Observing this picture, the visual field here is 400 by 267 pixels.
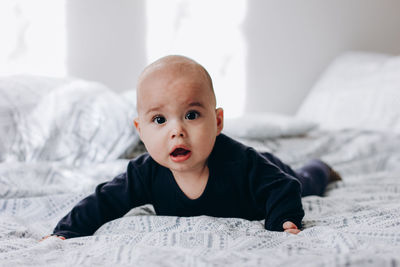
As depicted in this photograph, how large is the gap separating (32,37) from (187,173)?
1.42 metres

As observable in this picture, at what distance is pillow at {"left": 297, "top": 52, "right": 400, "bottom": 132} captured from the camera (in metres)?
2.08

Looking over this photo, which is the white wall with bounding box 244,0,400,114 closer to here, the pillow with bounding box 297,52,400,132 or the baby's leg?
the pillow with bounding box 297,52,400,132

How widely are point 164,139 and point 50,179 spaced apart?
0.62m

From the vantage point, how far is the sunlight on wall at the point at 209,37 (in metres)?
2.31

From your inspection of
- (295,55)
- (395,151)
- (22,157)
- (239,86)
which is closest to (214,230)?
(22,157)

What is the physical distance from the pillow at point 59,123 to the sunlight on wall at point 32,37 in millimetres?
485

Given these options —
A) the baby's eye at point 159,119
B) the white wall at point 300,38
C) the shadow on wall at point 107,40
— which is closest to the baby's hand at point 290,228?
the baby's eye at point 159,119

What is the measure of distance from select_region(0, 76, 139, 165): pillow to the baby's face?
68 centimetres

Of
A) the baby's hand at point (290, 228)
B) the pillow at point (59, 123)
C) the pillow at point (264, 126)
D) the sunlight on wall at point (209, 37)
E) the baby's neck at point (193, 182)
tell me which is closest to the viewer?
the baby's hand at point (290, 228)

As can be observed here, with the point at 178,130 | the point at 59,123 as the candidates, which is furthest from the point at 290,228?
the point at 59,123

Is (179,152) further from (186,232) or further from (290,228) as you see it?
(290,228)

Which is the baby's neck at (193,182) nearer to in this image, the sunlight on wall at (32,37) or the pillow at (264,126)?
the pillow at (264,126)

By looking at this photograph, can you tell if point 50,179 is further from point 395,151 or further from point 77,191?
point 395,151

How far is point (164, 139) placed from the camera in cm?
85
